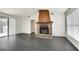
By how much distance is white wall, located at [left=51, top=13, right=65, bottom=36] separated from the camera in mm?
2796

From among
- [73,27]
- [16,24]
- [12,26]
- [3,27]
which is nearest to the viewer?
[3,27]

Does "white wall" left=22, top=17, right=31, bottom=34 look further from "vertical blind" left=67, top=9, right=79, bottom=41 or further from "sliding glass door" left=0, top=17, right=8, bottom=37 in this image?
"vertical blind" left=67, top=9, right=79, bottom=41

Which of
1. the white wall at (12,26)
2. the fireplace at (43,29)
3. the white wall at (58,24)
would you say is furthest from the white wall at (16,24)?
the fireplace at (43,29)

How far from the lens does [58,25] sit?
2.96 meters

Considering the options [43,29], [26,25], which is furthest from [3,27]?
[43,29]

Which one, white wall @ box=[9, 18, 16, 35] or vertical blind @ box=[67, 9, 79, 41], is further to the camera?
vertical blind @ box=[67, 9, 79, 41]

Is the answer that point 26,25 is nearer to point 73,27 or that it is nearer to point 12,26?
point 12,26

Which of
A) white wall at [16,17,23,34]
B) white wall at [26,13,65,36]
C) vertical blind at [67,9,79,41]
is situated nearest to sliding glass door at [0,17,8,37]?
white wall at [16,17,23,34]

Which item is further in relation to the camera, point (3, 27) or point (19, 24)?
point (19, 24)

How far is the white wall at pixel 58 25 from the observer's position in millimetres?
2796
